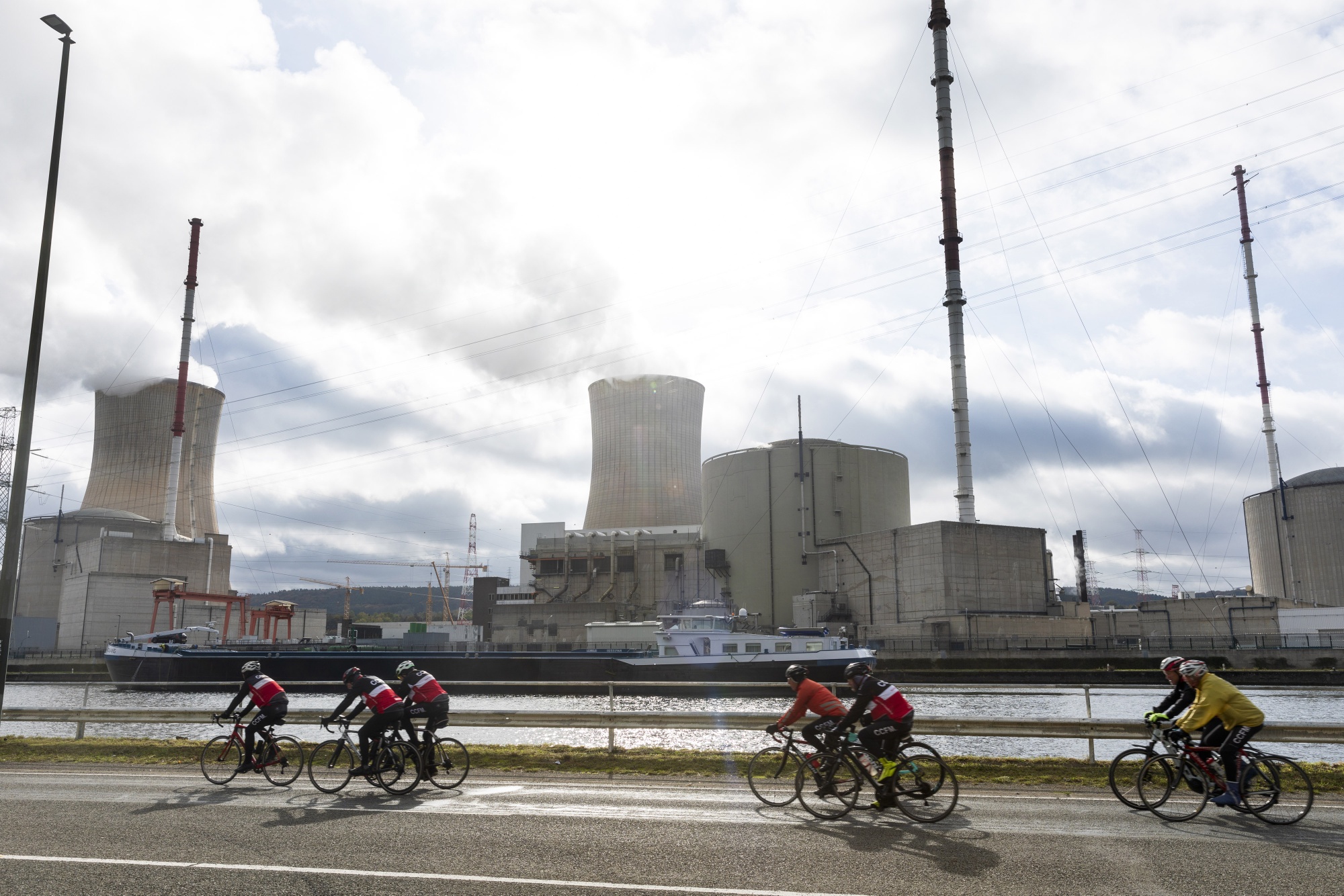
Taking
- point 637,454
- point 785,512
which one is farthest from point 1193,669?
point 637,454

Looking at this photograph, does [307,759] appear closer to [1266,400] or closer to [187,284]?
[1266,400]

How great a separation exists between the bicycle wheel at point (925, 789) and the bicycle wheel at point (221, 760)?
901 cm

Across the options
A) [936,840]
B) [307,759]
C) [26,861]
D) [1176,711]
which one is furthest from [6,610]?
[1176,711]

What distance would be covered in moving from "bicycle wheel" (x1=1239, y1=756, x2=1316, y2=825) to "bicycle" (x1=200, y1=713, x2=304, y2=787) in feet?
38.4

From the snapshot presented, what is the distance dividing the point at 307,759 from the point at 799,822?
735 cm

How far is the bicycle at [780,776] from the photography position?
1120 centimetres

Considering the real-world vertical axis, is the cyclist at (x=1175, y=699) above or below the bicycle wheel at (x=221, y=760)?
above

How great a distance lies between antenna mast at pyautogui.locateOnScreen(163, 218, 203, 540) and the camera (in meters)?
96.9

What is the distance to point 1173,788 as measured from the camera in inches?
402

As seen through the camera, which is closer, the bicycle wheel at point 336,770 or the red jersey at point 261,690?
the bicycle wheel at point 336,770

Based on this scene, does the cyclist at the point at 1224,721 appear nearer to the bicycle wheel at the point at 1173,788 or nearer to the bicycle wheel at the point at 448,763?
the bicycle wheel at the point at 1173,788

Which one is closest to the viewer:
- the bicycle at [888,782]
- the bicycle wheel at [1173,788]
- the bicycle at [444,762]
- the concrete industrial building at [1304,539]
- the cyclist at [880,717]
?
the bicycle wheel at [1173,788]

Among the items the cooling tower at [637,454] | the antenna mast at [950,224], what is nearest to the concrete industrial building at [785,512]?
the cooling tower at [637,454]

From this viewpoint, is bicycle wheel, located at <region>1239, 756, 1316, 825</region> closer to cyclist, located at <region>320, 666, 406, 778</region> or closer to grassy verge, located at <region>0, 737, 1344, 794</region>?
grassy verge, located at <region>0, 737, 1344, 794</region>
